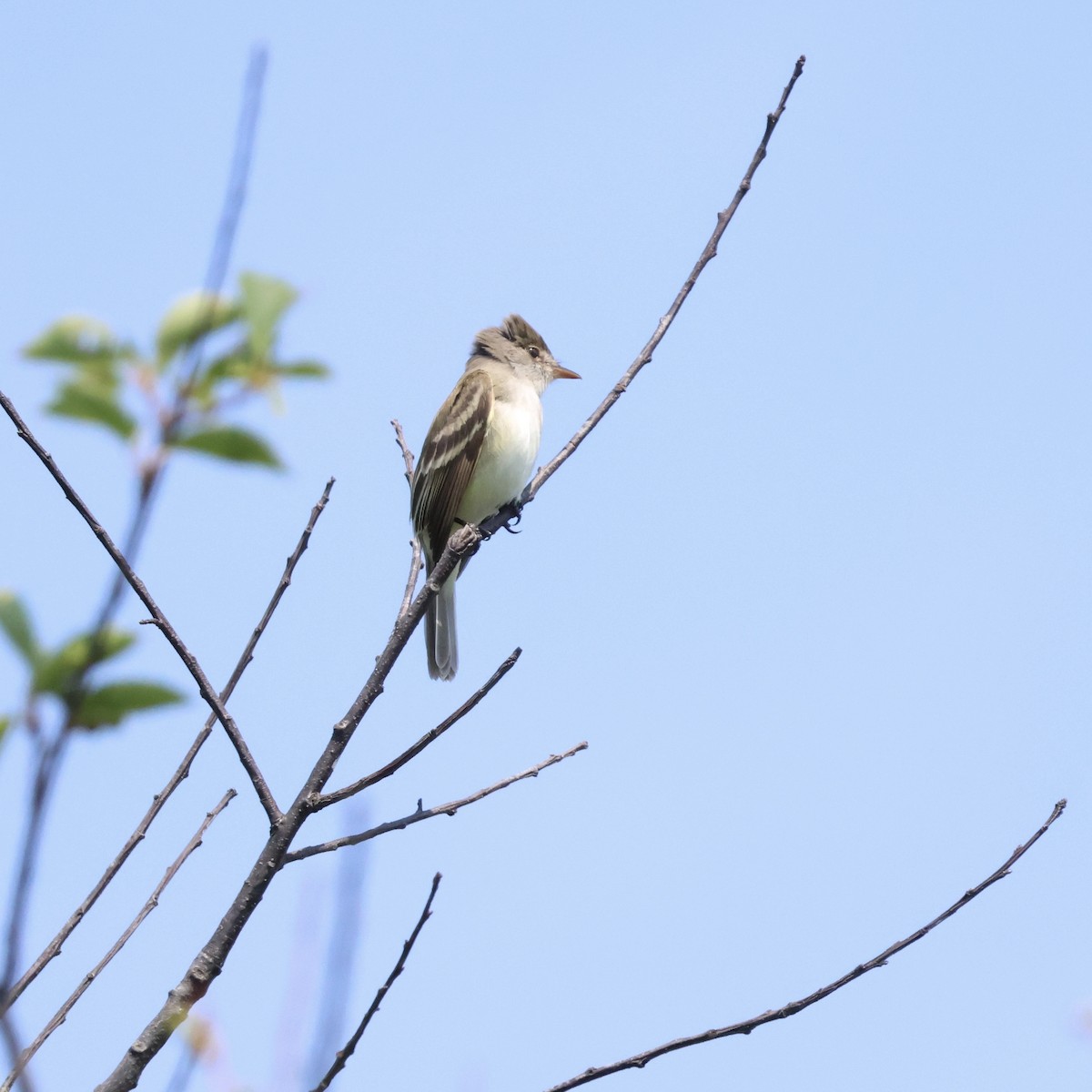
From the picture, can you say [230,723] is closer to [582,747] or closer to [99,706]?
[582,747]

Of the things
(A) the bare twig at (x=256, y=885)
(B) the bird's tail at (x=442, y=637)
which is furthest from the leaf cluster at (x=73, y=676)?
(B) the bird's tail at (x=442, y=637)

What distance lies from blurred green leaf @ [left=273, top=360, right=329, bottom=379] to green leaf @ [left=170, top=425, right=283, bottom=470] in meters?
0.19

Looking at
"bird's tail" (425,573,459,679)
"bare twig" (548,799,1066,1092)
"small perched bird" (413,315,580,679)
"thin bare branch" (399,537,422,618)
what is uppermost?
"small perched bird" (413,315,580,679)

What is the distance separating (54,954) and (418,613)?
1.29 metres

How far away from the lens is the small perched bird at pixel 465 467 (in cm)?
825

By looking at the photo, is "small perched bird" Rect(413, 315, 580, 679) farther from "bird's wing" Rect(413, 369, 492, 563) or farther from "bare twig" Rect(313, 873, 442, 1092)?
"bare twig" Rect(313, 873, 442, 1092)

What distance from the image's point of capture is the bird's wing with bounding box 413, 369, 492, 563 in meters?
8.23

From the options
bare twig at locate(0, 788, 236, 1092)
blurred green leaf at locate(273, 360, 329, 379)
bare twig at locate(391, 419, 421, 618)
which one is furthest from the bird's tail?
blurred green leaf at locate(273, 360, 329, 379)

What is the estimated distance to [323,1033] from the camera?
2.40 metres

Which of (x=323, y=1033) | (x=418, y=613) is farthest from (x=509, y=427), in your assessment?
(x=323, y=1033)

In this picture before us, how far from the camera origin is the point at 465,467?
8.23 metres

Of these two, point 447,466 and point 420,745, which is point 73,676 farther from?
point 447,466

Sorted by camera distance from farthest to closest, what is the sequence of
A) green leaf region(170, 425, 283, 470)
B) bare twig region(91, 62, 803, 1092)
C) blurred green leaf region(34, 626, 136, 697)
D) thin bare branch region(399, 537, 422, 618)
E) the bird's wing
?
the bird's wing, thin bare branch region(399, 537, 422, 618), bare twig region(91, 62, 803, 1092), green leaf region(170, 425, 283, 470), blurred green leaf region(34, 626, 136, 697)

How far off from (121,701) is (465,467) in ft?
20.8
